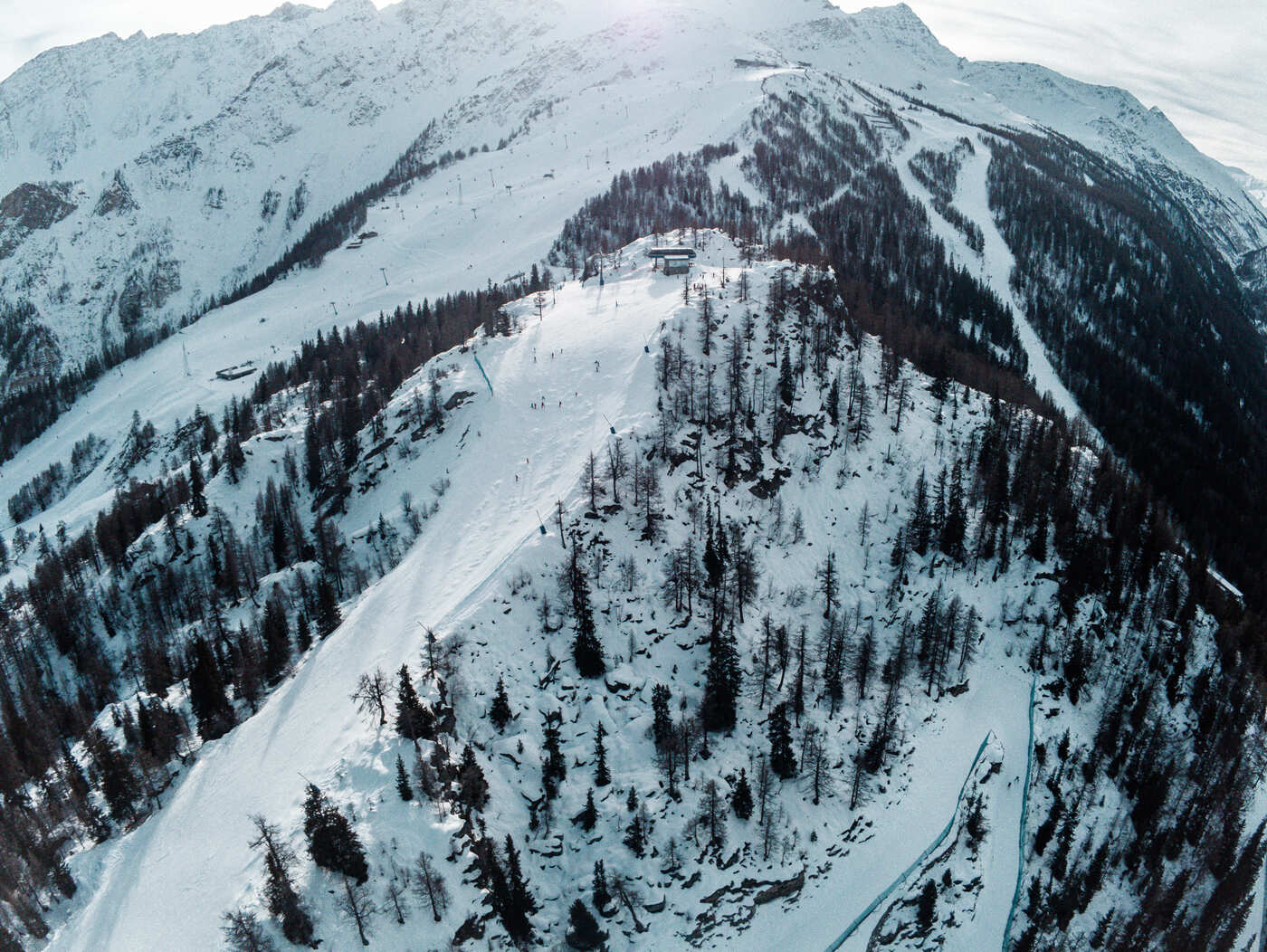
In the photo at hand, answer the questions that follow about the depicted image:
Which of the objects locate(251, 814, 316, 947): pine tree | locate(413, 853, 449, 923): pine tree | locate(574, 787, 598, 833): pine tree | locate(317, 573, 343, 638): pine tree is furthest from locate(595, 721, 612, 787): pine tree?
locate(317, 573, 343, 638): pine tree

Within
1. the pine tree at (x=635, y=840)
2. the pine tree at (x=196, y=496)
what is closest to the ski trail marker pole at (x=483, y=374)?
the pine tree at (x=196, y=496)

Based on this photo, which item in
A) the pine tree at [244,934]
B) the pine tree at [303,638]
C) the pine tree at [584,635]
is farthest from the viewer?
the pine tree at [303,638]

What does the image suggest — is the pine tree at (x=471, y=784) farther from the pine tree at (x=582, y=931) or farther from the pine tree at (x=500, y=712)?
the pine tree at (x=582, y=931)

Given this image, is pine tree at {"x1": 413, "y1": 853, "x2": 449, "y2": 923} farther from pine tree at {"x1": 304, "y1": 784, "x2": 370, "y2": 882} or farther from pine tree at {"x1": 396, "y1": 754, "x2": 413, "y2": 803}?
pine tree at {"x1": 396, "y1": 754, "x2": 413, "y2": 803}

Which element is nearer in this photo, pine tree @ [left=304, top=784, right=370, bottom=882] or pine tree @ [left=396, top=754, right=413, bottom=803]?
pine tree @ [left=304, top=784, right=370, bottom=882]

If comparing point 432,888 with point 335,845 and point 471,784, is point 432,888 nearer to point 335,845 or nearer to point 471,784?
point 335,845

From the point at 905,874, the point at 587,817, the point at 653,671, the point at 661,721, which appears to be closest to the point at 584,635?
the point at 653,671
